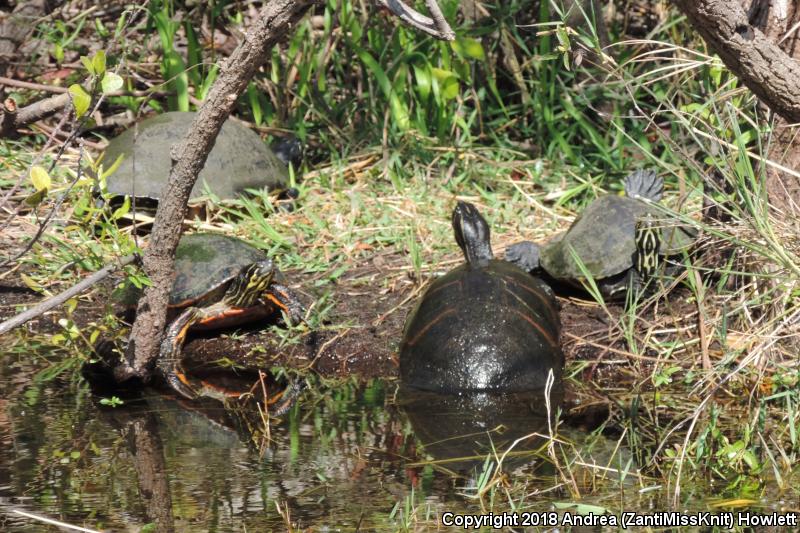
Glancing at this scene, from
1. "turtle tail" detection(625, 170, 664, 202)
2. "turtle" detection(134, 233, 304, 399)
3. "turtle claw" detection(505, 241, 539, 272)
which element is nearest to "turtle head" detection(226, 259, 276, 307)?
"turtle" detection(134, 233, 304, 399)

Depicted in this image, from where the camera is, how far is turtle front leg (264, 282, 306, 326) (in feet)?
15.3

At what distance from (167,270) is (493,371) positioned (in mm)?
1345

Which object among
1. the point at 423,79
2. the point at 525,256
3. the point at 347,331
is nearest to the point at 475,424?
Answer: the point at 347,331

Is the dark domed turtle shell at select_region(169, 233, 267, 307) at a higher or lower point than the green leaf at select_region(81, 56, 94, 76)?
lower

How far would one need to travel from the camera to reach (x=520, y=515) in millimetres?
2662

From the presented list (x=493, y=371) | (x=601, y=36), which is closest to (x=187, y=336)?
(x=493, y=371)

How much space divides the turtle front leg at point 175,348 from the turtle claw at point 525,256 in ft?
5.33

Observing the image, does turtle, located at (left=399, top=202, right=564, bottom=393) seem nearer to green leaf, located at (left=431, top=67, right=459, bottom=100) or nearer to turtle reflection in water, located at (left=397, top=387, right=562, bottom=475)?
turtle reflection in water, located at (left=397, top=387, right=562, bottom=475)

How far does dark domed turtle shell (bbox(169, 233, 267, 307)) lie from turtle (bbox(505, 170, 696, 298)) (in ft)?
4.53

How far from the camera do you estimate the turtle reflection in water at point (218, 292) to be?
4453mm

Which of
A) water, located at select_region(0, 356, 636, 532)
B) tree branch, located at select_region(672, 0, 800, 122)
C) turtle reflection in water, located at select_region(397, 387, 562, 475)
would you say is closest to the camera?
tree branch, located at select_region(672, 0, 800, 122)

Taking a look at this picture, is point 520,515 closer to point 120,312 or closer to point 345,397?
point 345,397

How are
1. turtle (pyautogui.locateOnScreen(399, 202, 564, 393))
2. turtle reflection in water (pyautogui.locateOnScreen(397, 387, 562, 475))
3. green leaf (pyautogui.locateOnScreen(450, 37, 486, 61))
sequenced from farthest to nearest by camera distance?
green leaf (pyautogui.locateOnScreen(450, 37, 486, 61)), turtle (pyautogui.locateOnScreen(399, 202, 564, 393)), turtle reflection in water (pyautogui.locateOnScreen(397, 387, 562, 475))

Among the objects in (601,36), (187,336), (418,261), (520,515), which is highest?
(601,36)
